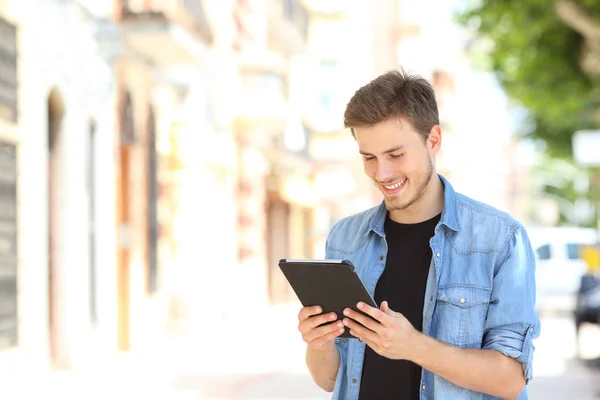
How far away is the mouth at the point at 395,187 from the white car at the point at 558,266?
2168cm

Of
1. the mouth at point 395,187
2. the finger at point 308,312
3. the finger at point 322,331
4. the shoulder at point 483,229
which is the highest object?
the mouth at point 395,187

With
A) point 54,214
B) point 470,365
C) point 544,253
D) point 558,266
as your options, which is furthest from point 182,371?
point 544,253

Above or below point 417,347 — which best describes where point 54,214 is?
above

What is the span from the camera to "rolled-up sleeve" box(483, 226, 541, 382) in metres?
3.10

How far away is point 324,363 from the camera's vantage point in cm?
342

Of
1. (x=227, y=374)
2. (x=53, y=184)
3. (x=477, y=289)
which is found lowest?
(x=227, y=374)

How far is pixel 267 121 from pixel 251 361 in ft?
41.9

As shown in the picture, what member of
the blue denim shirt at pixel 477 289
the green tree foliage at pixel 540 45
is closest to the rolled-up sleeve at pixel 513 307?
the blue denim shirt at pixel 477 289

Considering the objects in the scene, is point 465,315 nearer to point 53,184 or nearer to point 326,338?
point 326,338

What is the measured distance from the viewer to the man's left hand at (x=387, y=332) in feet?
9.72

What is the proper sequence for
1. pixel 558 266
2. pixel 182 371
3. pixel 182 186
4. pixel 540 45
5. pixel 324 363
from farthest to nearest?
pixel 558 266 → pixel 182 186 → pixel 540 45 → pixel 182 371 → pixel 324 363

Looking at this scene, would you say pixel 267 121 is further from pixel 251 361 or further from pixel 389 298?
pixel 389 298

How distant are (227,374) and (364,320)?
10854 mm

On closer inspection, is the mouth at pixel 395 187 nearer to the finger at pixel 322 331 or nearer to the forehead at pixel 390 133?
the forehead at pixel 390 133
